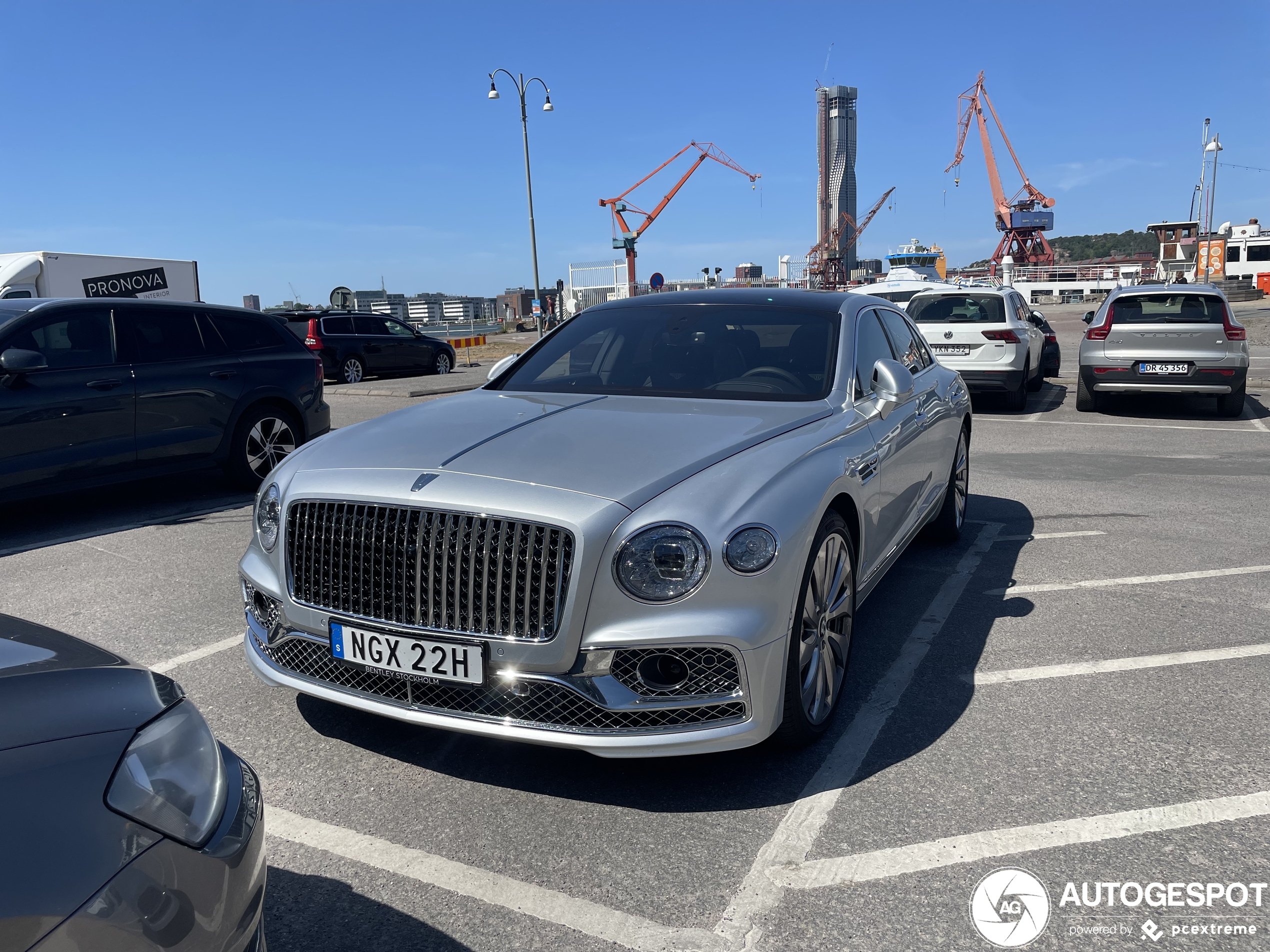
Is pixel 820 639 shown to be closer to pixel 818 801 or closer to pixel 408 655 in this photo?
pixel 818 801

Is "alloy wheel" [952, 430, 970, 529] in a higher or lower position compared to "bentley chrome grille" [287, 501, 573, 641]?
lower

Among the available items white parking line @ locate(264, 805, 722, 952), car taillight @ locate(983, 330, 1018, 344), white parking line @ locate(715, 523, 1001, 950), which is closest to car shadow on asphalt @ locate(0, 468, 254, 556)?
white parking line @ locate(264, 805, 722, 952)

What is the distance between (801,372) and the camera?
4.17 meters

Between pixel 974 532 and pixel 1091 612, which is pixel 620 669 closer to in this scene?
pixel 1091 612

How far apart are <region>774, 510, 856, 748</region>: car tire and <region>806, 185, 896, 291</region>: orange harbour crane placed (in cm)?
8738

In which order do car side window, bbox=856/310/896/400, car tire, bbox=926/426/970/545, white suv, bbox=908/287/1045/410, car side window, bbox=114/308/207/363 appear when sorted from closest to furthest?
car side window, bbox=856/310/896/400
car tire, bbox=926/426/970/545
car side window, bbox=114/308/207/363
white suv, bbox=908/287/1045/410

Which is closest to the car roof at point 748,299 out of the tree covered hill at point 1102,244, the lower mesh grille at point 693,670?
the lower mesh grille at point 693,670

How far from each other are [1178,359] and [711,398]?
1038cm

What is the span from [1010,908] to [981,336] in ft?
38.6

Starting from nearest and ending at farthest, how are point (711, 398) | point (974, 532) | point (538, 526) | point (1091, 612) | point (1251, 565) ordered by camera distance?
point (538, 526)
point (711, 398)
point (1091, 612)
point (1251, 565)
point (974, 532)

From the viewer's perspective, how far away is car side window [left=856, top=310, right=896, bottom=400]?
4242mm

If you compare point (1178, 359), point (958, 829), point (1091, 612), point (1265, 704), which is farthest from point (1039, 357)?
point (958, 829)

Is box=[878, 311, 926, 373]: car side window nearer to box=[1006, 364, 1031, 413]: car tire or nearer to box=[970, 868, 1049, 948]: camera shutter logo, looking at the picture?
box=[970, 868, 1049, 948]: camera shutter logo

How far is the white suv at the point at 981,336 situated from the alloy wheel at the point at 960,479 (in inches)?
270
